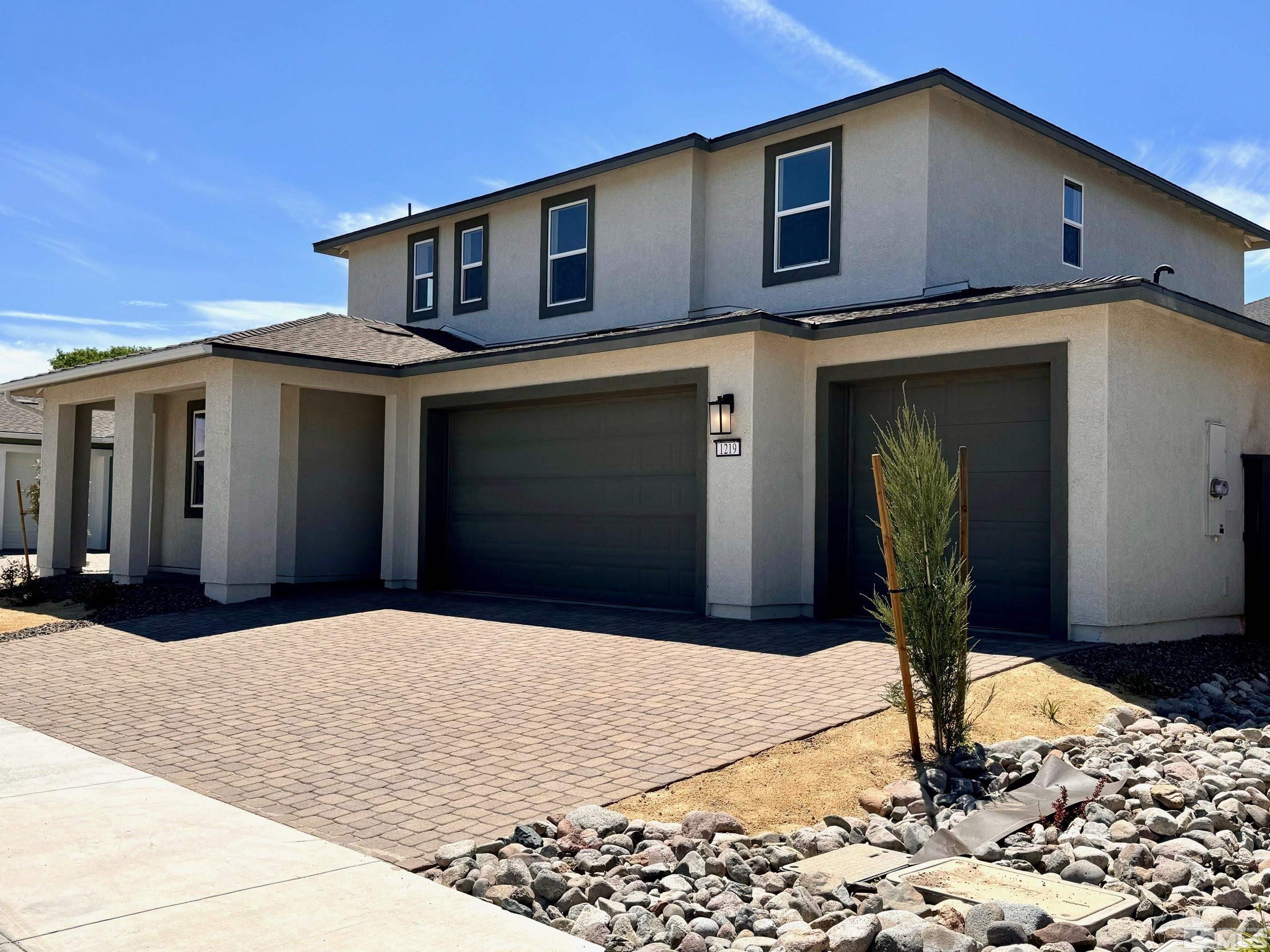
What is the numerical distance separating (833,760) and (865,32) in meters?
8.65

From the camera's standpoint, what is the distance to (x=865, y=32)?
1180 centimetres

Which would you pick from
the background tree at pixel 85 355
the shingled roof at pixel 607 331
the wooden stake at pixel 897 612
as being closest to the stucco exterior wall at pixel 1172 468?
the shingled roof at pixel 607 331

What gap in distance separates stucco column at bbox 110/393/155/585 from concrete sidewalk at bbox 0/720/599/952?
11.1 m

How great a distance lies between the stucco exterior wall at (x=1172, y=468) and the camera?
9.97 meters

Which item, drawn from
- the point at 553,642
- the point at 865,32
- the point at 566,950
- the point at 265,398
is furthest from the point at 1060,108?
the point at 566,950

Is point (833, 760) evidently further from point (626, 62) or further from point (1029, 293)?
point (626, 62)

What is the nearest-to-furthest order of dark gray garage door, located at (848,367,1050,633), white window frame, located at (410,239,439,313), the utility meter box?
dark gray garage door, located at (848,367,1050,633) → the utility meter box → white window frame, located at (410,239,439,313)

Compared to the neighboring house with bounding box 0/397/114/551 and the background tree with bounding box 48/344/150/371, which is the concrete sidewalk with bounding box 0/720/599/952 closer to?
the neighboring house with bounding box 0/397/114/551

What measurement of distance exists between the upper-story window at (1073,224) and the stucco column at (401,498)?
32.7 feet

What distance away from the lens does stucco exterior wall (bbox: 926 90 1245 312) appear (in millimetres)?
13422

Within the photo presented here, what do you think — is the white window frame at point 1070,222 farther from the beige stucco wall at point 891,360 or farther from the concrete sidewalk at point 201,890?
the concrete sidewalk at point 201,890

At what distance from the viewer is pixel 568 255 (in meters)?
16.9

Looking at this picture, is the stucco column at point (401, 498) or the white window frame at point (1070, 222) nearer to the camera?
the white window frame at point (1070, 222)

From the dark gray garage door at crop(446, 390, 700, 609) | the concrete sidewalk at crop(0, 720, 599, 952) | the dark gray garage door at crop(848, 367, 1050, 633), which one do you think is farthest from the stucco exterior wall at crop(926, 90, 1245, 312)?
the concrete sidewalk at crop(0, 720, 599, 952)
